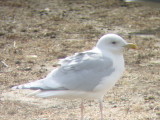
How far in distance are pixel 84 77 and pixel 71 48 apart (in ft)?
10.9

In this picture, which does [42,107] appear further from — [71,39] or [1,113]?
[71,39]

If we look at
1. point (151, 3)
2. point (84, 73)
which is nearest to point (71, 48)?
point (84, 73)

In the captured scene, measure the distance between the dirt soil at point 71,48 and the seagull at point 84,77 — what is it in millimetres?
589

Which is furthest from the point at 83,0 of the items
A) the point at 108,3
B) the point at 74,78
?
the point at 74,78

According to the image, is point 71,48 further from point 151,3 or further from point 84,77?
point 151,3

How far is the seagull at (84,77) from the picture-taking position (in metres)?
4.29

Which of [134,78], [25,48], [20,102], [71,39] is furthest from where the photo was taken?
[71,39]

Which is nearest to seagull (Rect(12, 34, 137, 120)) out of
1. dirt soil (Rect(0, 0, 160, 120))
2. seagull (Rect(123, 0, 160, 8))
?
dirt soil (Rect(0, 0, 160, 120))

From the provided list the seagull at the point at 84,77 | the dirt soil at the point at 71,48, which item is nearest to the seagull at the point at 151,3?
the dirt soil at the point at 71,48

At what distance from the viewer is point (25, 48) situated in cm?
773

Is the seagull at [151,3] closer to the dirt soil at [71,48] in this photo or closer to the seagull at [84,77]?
the dirt soil at [71,48]

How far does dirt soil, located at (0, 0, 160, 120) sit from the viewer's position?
202 inches

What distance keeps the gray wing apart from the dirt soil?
620mm

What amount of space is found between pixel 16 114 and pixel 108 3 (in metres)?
7.15
